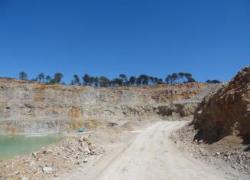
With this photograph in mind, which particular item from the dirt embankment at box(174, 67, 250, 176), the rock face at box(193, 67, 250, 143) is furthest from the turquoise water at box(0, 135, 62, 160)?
the rock face at box(193, 67, 250, 143)

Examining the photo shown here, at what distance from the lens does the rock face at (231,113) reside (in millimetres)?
17312

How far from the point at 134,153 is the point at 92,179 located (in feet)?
21.4

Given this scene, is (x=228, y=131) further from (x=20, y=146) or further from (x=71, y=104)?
(x=71, y=104)

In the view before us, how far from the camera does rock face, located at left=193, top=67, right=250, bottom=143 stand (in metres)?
17.3

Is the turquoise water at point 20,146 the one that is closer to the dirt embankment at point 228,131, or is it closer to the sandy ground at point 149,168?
the sandy ground at point 149,168

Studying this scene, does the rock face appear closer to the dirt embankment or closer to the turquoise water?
the dirt embankment

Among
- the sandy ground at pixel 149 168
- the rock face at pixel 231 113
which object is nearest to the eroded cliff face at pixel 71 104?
the rock face at pixel 231 113

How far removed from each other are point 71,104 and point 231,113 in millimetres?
59936

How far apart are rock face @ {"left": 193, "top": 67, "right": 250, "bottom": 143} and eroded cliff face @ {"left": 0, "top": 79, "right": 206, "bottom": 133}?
152 ft

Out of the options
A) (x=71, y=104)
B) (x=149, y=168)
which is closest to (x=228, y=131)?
(x=149, y=168)

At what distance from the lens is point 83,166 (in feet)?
53.0

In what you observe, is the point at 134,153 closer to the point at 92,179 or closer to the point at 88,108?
the point at 92,179

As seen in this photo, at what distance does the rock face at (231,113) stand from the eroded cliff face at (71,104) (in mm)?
46270

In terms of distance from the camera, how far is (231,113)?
19.2 metres
